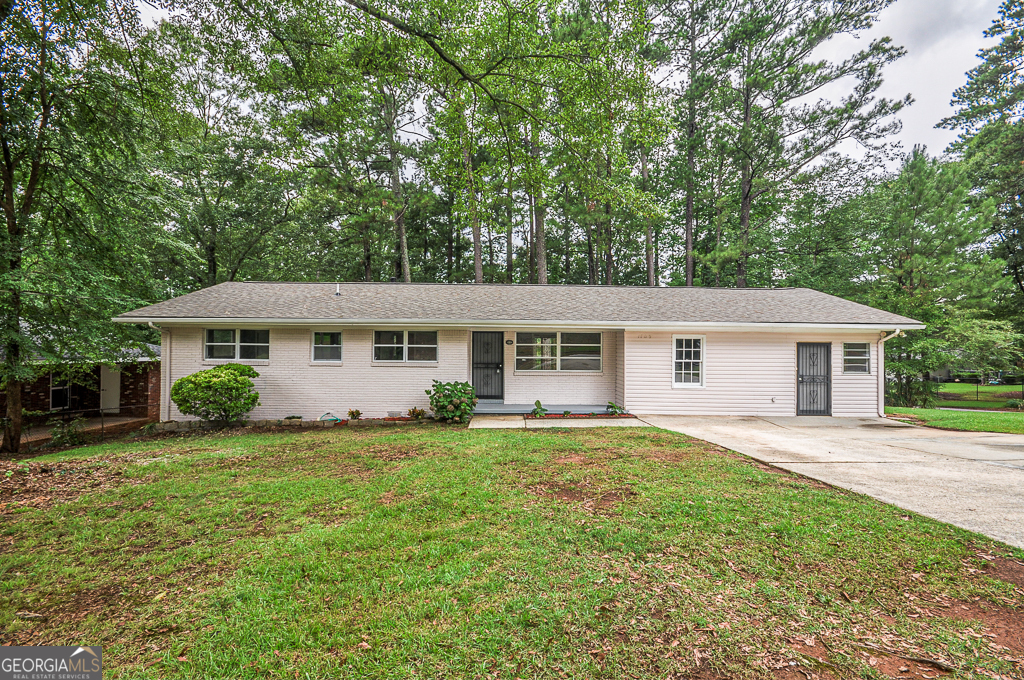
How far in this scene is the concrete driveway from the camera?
4082 millimetres

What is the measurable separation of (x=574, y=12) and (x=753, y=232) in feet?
41.0

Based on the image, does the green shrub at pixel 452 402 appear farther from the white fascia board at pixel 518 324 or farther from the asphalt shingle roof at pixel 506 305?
the asphalt shingle roof at pixel 506 305

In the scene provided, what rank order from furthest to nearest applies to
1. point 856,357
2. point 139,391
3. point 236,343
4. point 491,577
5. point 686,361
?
point 139,391, point 686,361, point 856,357, point 236,343, point 491,577

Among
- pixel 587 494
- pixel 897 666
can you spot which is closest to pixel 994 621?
pixel 897 666

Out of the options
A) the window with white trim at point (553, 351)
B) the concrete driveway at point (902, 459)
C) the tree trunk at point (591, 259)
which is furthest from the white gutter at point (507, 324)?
the tree trunk at point (591, 259)

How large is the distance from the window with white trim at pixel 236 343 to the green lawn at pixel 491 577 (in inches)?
199

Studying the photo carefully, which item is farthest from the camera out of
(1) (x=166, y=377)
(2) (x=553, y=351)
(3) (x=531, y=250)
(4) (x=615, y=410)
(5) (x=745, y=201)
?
(3) (x=531, y=250)

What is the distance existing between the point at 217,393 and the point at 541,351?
26.3 feet

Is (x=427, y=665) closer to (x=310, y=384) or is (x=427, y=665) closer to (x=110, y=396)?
(x=310, y=384)

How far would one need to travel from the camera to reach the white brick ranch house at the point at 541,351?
10.0m

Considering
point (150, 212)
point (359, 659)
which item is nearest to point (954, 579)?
point (359, 659)

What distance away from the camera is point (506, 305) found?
37.0 ft

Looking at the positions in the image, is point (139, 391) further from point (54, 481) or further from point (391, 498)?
point (391, 498)

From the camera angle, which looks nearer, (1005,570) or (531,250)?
(1005,570)
